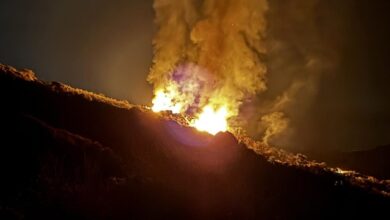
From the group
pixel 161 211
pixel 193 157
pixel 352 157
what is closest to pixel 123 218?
pixel 161 211

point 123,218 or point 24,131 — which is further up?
point 24,131

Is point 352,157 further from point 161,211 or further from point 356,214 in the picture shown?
point 161,211

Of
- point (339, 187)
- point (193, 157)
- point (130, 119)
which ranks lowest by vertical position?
point (339, 187)

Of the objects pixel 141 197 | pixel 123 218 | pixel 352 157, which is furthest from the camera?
pixel 352 157

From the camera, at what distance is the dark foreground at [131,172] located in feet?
97.5

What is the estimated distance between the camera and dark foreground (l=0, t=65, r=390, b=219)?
29.7 metres

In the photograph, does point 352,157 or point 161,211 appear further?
point 352,157

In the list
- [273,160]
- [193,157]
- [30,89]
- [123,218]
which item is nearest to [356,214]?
[273,160]

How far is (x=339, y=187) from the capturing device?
3800 centimetres

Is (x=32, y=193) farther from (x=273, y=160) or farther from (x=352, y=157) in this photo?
(x=352, y=157)

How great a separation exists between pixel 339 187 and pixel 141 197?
15315mm

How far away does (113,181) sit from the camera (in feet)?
104

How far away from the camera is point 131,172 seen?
33344 millimetres

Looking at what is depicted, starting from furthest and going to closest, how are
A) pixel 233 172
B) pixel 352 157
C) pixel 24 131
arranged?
1. pixel 352 157
2. pixel 233 172
3. pixel 24 131
